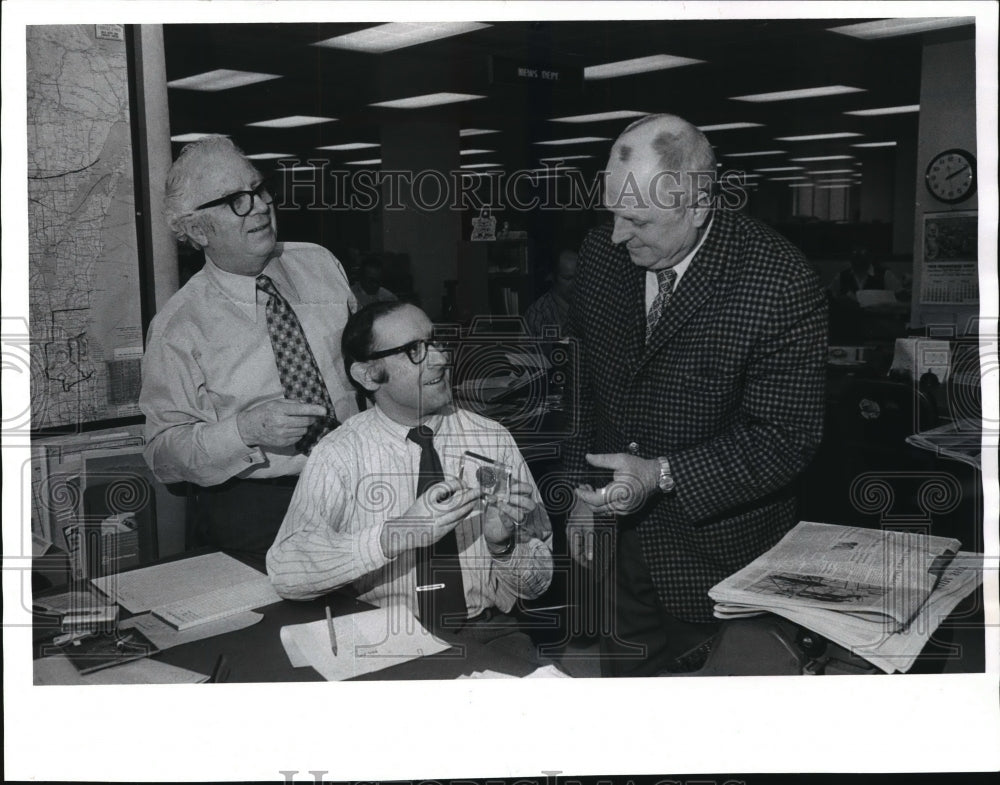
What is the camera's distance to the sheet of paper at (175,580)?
2453 millimetres

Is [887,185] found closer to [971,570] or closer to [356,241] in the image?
[971,570]

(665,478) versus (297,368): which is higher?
(297,368)

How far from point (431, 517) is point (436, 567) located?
0.15m

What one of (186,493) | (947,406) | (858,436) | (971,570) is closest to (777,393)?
(858,436)

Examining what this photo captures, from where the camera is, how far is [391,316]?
267 cm

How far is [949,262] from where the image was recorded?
9.04 ft

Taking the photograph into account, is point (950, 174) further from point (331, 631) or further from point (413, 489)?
point (331, 631)

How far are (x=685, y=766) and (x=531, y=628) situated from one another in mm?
661

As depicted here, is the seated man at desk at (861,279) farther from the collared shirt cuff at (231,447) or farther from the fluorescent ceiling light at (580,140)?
the collared shirt cuff at (231,447)

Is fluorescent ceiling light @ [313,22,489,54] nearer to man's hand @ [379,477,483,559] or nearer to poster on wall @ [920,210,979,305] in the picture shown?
man's hand @ [379,477,483,559]

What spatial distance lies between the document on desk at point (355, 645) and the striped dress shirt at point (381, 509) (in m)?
0.18

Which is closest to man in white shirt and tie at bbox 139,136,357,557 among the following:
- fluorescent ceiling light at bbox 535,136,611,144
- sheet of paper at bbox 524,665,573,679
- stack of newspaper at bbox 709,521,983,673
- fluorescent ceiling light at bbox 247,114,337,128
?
fluorescent ceiling light at bbox 247,114,337,128

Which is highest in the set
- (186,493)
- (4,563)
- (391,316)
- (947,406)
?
(391,316)

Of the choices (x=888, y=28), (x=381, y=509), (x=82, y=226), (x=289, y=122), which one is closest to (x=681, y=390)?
(x=381, y=509)
